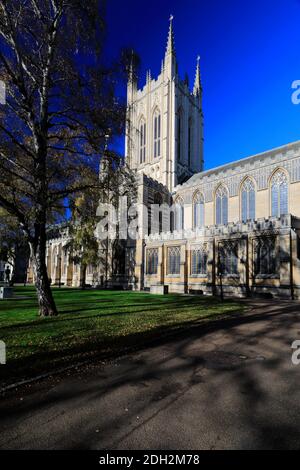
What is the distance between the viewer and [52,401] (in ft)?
12.5

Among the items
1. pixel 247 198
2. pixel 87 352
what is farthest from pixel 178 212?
pixel 87 352

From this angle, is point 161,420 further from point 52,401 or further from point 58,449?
point 52,401

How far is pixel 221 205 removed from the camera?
3378 centimetres

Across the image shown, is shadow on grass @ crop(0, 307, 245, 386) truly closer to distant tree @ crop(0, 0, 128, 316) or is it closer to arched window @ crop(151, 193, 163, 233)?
distant tree @ crop(0, 0, 128, 316)

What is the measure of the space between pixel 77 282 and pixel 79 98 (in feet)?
115

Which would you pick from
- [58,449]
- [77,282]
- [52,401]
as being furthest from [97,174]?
[77,282]

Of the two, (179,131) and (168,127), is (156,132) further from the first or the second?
(179,131)

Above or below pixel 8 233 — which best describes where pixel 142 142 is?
above

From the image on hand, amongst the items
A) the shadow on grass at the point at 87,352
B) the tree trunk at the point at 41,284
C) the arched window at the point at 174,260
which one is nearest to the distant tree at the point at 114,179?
the tree trunk at the point at 41,284

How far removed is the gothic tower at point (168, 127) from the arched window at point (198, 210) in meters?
7.56

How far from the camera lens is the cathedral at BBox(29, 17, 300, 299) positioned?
2180cm

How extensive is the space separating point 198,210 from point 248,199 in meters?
7.33

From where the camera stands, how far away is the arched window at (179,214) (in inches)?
1522

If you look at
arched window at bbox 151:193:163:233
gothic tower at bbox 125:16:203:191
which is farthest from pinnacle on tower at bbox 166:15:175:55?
arched window at bbox 151:193:163:233
